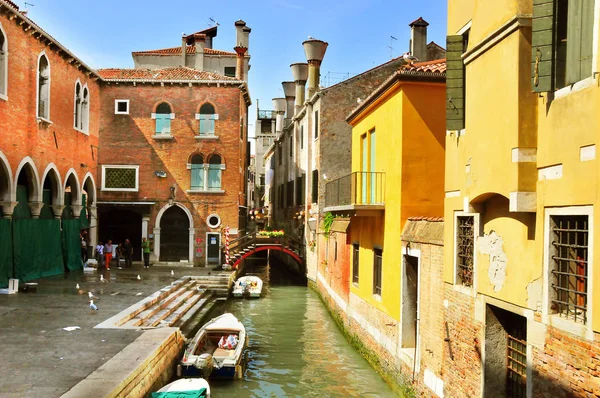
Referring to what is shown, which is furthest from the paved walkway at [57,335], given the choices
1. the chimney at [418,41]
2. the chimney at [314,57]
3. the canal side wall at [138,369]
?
the chimney at [314,57]

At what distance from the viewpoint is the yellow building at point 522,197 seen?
17.4 feet

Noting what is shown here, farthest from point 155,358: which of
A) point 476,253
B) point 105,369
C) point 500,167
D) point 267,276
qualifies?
point 267,276

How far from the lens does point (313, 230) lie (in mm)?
25000

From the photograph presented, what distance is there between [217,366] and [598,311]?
806 centimetres

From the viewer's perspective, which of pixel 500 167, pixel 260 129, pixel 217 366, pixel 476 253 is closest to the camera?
pixel 500 167

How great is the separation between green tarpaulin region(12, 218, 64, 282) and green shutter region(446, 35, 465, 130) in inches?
551

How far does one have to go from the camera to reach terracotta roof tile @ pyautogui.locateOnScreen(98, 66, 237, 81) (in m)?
26.5

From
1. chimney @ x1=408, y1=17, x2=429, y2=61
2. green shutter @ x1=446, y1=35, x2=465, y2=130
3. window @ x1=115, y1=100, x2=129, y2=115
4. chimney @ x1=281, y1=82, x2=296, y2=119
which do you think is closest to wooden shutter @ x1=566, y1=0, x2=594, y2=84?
green shutter @ x1=446, y1=35, x2=465, y2=130

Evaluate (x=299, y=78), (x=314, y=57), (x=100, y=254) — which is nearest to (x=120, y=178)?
(x=100, y=254)

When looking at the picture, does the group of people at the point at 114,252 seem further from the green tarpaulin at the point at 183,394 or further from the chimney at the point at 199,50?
the green tarpaulin at the point at 183,394

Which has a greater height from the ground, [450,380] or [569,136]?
[569,136]

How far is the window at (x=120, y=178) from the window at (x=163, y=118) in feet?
6.46

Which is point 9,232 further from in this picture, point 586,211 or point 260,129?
point 260,129

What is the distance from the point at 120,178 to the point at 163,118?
322cm
